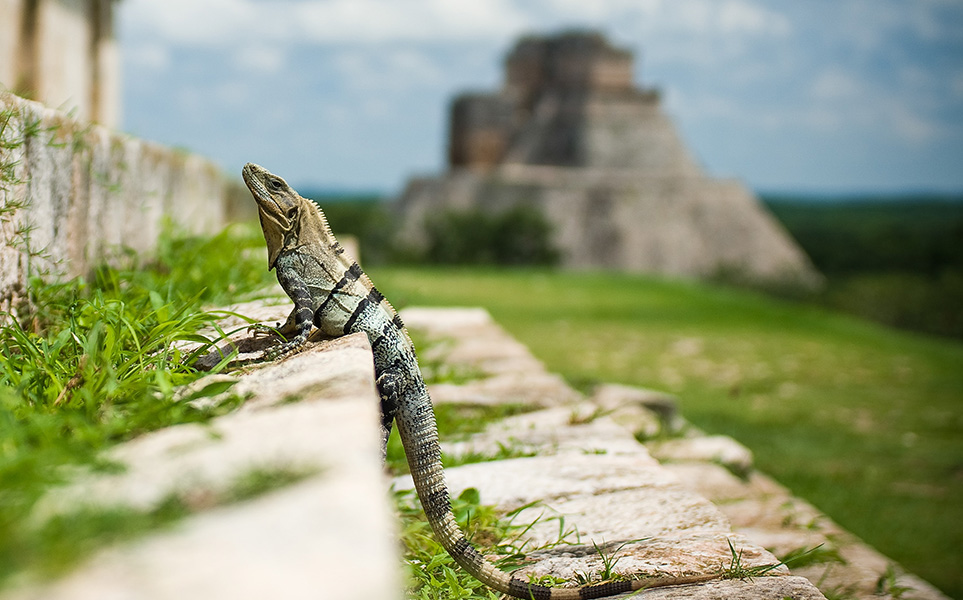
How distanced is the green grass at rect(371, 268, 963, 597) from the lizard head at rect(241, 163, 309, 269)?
93.2 inches

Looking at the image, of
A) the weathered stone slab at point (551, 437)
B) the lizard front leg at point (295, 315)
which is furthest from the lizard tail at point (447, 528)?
the weathered stone slab at point (551, 437)

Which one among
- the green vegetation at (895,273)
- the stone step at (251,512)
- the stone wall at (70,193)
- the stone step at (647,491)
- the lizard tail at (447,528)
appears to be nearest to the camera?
the stone step at (251,512)

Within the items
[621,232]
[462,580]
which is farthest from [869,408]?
[621,232]

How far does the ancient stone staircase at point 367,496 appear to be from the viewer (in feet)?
3.40

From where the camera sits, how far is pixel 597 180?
38750 millimetres

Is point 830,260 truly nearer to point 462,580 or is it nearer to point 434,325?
point 434,325

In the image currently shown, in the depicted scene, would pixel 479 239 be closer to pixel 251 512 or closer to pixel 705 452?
pixel 705 452

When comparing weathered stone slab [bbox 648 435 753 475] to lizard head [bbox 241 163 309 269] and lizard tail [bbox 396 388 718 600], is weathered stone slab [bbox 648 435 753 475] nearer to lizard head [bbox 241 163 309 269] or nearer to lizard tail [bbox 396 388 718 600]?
Result: lizard tail [bbox 396 388 718 600]

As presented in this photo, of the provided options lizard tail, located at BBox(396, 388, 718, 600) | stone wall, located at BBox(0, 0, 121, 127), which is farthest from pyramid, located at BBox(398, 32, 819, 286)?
lizard tail, located at BBox(396, 388, 718, 600)

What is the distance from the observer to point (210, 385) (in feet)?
5.79

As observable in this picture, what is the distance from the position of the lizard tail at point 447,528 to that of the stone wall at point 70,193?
56.2 inches

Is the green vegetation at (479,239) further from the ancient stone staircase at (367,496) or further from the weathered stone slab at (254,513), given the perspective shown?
the weathered stone slab at (254,513)

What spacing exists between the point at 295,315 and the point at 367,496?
49.2 inches

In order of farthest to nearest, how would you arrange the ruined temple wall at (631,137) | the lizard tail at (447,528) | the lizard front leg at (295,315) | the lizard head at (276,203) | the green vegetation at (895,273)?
the ruined temple wall at (631,137)
the green vegetation at (895,273)
the lizard head at (276,203)
the lizard front leg at (295,315)
the lizard tail at (447,528)
